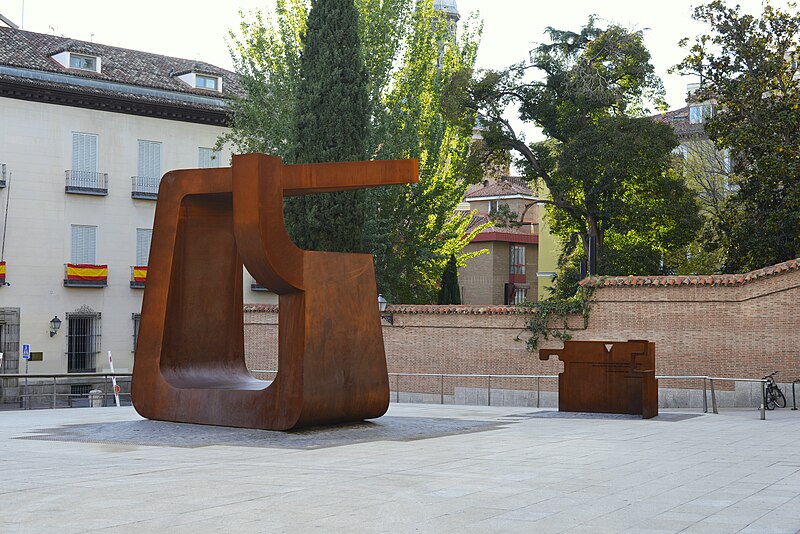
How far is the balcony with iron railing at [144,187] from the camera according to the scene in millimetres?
40438

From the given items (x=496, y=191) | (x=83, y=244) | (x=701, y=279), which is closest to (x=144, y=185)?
(x=83, y=244)

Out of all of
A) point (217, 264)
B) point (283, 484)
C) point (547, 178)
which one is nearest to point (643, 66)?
point (547, 178)

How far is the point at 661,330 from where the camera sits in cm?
2555

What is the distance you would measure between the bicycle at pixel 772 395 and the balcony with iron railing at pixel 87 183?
25.0 meters

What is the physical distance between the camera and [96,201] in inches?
1555

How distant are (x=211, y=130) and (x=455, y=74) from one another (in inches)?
454

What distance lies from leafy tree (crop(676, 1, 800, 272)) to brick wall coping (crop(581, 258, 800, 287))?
3535 mm

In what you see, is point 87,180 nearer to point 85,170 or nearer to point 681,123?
point 85,170

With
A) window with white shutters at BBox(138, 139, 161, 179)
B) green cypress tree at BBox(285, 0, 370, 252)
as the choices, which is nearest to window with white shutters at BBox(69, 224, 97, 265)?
window with white shutters at BBox(138, 139, 161, 179)

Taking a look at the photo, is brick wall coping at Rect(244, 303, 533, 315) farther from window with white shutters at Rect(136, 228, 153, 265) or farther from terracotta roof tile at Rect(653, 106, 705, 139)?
terracotta roof tile at Rect(653, 106, 705, 139)

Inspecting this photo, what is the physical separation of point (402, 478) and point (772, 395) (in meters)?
14.9

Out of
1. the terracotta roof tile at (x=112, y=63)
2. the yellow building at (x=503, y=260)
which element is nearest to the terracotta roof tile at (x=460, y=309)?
the terracotta roof tile at (x=112, y=63)

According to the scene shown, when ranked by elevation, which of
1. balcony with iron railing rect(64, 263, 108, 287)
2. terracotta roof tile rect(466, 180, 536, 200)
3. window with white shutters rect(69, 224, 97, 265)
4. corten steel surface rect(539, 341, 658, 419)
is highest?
terracotta roof tile rect(466, 180, 536, 200)

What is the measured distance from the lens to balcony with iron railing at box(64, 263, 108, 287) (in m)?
38.5
